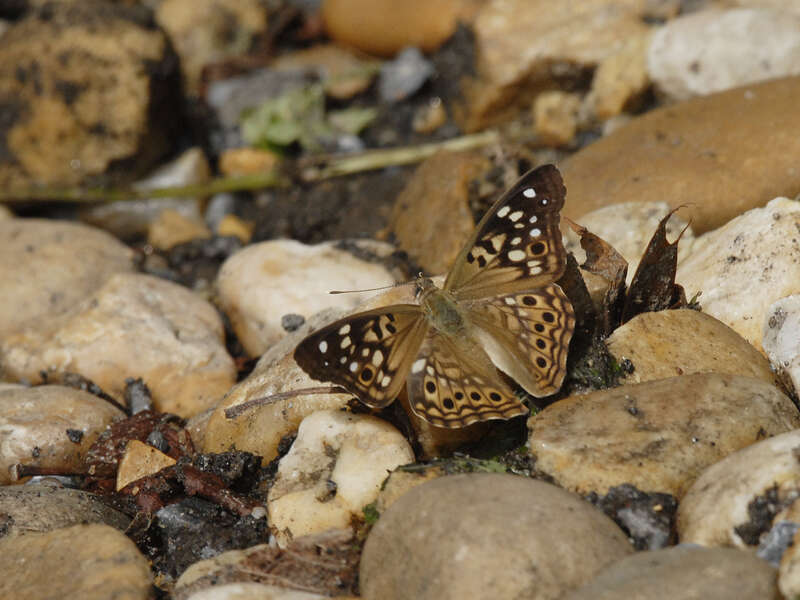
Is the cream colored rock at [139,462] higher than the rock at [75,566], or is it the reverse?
the rock at [75,566]

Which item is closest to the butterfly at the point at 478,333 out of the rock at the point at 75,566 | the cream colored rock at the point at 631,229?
the cream colored rock at the point at 631,229

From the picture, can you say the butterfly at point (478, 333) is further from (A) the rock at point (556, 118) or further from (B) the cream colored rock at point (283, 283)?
(A) the rock at point (556, 118)

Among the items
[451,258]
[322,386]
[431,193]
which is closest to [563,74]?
[431,193]

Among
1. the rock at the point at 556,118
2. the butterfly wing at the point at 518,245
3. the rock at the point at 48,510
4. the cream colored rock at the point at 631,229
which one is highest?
the butterfly wing at the point at 518,245

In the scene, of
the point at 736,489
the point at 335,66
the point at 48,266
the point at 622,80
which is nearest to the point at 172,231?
the point at 48,266

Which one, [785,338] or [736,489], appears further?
[785,338]

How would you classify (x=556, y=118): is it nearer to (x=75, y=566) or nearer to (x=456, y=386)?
(x=456, y=386)

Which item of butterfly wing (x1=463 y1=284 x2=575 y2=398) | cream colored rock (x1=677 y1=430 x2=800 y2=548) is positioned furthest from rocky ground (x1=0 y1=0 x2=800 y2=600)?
butterfly wing (x1=463 y1=284 x2=575 y2=398)

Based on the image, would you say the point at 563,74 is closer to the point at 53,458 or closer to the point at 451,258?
the point at 451,258

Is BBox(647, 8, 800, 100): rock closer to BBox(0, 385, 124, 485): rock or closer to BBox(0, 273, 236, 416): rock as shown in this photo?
BBox(0, 273, 236, 416): rock
